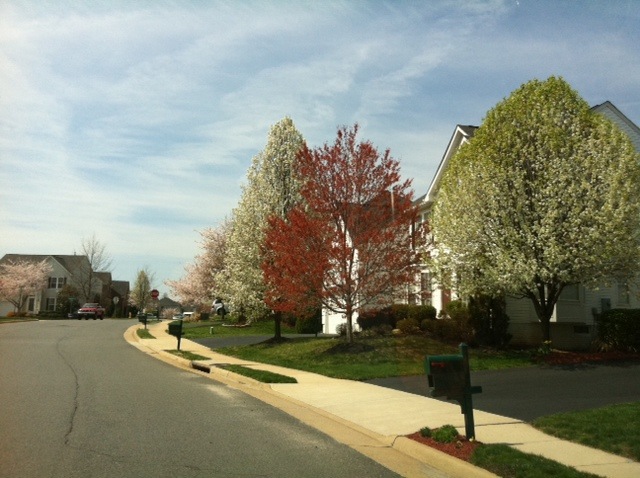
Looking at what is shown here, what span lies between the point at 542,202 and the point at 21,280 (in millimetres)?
78998

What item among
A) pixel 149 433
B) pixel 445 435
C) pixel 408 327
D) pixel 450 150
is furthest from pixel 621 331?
pixel 149 433

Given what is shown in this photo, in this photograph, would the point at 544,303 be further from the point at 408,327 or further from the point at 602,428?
the point at 602,428

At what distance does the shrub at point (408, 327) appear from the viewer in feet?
84.0

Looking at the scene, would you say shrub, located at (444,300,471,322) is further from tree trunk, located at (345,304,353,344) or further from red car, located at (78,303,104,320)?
red car, located at (78,303,104,320)

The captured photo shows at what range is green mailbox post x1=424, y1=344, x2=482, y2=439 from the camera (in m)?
7.99

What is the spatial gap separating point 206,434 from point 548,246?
1342 centimetres

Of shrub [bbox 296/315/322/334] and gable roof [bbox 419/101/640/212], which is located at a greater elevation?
gable roof [bbox 419/101/640/212]

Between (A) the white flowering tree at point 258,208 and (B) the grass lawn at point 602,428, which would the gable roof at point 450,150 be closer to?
(A) the white flowering tree at point 258,208

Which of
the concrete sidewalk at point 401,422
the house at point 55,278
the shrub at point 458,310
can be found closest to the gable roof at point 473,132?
the shrub at point 458,310

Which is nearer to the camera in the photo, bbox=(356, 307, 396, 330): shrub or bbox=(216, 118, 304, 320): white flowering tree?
bbox=(216, 118, 304, 320): white flowering tree

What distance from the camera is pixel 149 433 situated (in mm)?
8742

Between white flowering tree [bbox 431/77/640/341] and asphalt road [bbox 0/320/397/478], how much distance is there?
9.76 m

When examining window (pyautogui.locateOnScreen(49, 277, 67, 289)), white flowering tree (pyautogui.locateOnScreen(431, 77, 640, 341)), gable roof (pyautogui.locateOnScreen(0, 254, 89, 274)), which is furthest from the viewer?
gable roof (pyautogui.locateOnScreen(0, 254, 89, 274))

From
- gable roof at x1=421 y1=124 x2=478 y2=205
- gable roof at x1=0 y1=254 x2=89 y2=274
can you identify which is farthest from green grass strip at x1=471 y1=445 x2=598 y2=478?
gable roof at x1=0 y1=254 x2=89 y2=274
